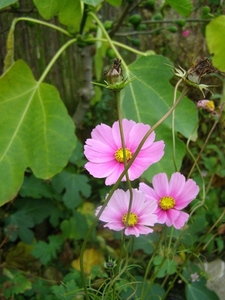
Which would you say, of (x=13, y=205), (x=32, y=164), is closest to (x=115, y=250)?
(x=13, y=205)

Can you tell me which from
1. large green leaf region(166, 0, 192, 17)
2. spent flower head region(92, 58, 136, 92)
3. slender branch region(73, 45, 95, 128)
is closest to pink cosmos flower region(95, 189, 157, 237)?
spent flower head region(92, 58, 136, 92)

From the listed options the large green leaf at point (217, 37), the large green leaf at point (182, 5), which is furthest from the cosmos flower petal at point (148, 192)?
the large green leaf at point (182, 5)

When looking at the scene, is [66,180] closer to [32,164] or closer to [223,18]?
[32,164]

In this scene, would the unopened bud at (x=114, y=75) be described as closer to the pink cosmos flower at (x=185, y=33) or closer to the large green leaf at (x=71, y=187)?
the large green leaf at (x=71, y=187)

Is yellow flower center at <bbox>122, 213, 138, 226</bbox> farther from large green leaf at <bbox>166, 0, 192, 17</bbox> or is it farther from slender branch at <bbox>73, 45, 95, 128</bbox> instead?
slender branch at <bbox>73, 45, 95, 128</bbox>

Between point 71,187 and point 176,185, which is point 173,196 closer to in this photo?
point 176,185

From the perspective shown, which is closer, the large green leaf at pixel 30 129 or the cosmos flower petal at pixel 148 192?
the cosmos flower petal at pixel 148 192

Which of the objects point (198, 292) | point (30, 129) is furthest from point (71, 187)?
point (198, 292)
